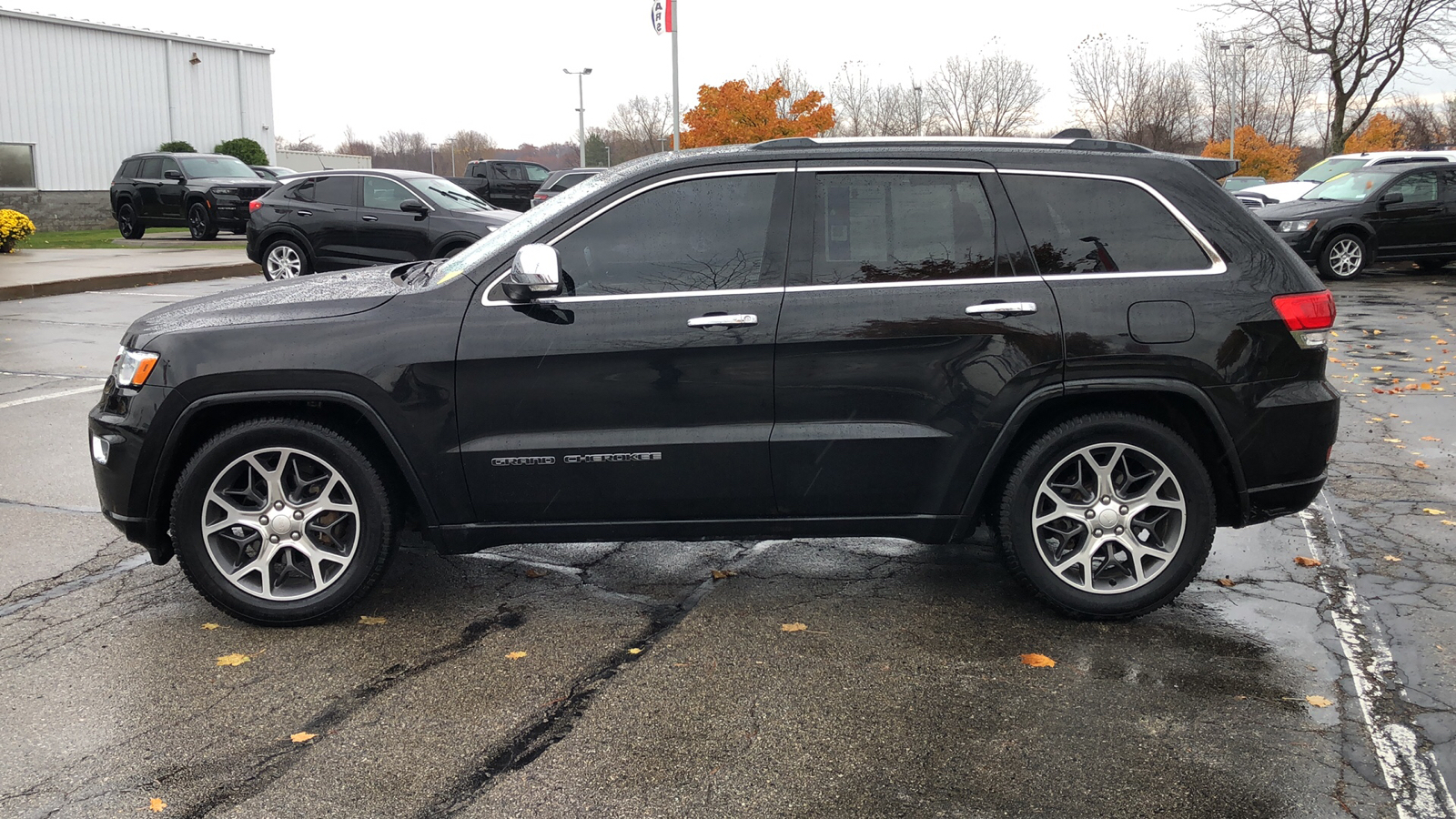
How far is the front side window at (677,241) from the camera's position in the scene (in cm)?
432

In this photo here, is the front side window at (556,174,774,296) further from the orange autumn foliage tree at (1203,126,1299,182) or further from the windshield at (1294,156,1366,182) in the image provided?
the orange autumn foliage tree at (1203,126,1299,182)

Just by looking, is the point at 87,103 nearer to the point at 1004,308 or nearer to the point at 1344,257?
the point at 1344,257

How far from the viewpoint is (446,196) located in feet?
51.6

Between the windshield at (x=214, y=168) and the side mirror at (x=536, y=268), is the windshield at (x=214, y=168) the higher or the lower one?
the higher one

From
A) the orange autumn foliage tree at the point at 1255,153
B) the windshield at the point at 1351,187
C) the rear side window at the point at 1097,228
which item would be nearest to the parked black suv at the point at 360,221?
the rear side window at the point at 1097,228

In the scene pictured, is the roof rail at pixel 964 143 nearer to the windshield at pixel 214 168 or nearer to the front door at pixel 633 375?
the front door at pixel 633 375

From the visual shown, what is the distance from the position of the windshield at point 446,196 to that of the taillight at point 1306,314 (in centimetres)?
1255

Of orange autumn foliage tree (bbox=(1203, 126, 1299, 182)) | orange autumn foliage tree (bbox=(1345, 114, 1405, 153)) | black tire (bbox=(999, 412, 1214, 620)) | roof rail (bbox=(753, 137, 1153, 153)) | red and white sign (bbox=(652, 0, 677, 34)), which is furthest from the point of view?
orange autumn foliage tree (bbox=(1345, 114, 1405, 153))

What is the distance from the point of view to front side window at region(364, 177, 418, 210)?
15359 mm

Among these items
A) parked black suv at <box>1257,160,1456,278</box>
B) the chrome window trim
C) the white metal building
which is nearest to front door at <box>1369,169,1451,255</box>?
parked black suv at <box>1257,160,1456,278</box>

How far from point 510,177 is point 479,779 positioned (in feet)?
99.9

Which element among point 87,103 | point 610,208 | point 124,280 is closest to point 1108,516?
point 610,208

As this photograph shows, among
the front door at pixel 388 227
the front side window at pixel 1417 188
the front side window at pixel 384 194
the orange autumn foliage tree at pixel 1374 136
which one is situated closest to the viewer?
the front door at pixel 388 227

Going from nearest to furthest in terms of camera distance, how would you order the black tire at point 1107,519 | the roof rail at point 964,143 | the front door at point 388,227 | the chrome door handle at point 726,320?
the chrome door handle at point 726,320
the black tire at point 1107,519
the roof rail at point 964,143
the front door at point 388,227
